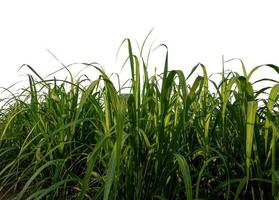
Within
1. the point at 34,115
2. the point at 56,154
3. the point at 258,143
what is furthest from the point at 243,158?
the point at 34,115

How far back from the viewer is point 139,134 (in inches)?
38.4

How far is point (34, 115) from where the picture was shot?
141 centimetres

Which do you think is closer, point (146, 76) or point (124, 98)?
point (124, 98)

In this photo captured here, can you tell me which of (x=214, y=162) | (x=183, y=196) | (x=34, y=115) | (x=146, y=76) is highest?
(x=146, y=76)

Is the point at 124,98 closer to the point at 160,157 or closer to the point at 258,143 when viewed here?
the point at 160,157

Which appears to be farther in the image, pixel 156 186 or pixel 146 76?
pixel 146 76

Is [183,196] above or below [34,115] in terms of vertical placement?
below

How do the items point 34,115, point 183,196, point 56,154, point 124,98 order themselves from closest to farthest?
1. point 124,98
2. point 183,196
3. point 56,154
4. point 34,115

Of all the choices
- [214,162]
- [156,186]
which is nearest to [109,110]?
[156,186]

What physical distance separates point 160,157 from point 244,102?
0.90 ft

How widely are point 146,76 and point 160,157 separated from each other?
0.29 m

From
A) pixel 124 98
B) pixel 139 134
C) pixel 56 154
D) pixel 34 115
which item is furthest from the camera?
pixel 34 115

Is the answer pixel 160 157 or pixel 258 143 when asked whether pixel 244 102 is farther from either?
pixel 160 157

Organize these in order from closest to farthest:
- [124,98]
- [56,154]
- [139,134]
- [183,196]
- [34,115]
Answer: [124,98] → [139,134] → [183,196] → [56,154] → [34,115]
